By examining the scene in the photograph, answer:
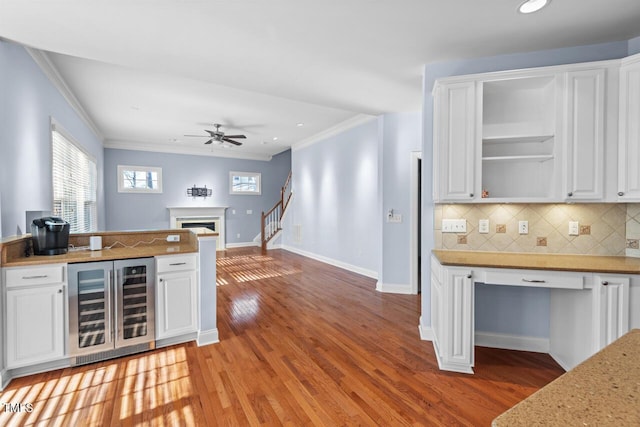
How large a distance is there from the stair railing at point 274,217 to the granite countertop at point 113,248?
5402 millimetres

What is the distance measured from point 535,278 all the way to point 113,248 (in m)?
3.89

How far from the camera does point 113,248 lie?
2.98 metres

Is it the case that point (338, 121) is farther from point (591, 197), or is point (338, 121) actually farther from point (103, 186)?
point (103, 186)

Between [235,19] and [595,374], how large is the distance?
2.78 meters

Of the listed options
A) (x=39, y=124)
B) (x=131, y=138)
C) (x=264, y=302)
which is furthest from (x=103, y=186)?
(x=264, y=302)

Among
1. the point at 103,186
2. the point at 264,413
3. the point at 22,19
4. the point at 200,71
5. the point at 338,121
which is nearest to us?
the point at 264,413

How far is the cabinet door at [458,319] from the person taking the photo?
2.31 m

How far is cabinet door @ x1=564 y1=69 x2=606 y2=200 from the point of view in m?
2.38

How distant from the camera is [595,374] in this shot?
0.75m

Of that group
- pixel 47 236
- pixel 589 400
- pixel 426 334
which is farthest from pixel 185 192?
pixel 589 400

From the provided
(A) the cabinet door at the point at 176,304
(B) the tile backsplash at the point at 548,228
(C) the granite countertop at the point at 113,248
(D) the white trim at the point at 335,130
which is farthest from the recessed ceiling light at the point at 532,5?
(A) the cabinet door at the point at 176,304

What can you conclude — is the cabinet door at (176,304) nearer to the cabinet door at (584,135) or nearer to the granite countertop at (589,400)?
the granite countertop at (589,400)

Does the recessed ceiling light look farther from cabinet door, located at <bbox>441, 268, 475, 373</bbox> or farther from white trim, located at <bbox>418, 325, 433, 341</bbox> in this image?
white trim, located at <bbox>418, 325, 433, 341</bbox>

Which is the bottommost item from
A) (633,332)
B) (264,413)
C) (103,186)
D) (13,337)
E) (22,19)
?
(264,413)
